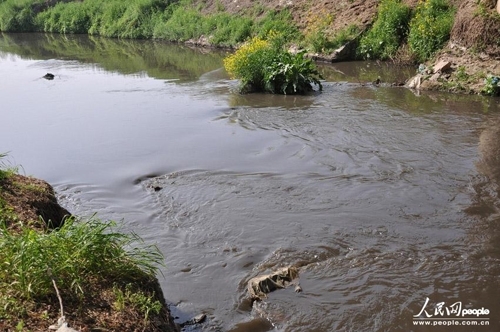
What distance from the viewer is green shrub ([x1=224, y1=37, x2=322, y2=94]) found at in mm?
15664

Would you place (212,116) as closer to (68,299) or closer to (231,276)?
(231,276)

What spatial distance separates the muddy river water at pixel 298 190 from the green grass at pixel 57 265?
3.85ft

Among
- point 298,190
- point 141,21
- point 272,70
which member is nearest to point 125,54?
point 141,21

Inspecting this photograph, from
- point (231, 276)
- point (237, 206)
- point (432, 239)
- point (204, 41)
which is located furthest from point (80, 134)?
point (204, 41)

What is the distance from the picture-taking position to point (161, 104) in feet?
52.0

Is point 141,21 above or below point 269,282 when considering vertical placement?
above

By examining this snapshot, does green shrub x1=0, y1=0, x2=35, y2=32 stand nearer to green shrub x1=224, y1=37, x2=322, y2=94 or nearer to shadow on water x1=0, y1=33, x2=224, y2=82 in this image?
shadow on water x1=0, y1=33, x2=224, y2=82

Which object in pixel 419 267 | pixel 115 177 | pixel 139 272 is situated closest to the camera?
pixel 139 272

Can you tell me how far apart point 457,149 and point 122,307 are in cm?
767

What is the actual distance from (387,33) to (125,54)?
47.6ft

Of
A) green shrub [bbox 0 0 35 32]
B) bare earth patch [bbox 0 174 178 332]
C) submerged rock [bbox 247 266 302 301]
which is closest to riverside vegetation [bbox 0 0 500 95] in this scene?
green shrub [bbox 0 0 35 32]

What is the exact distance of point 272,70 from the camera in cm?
1587

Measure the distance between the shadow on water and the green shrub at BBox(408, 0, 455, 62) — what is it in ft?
26.0

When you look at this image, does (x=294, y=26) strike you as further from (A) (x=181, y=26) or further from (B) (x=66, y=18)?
(B) (x=66, y=18)
